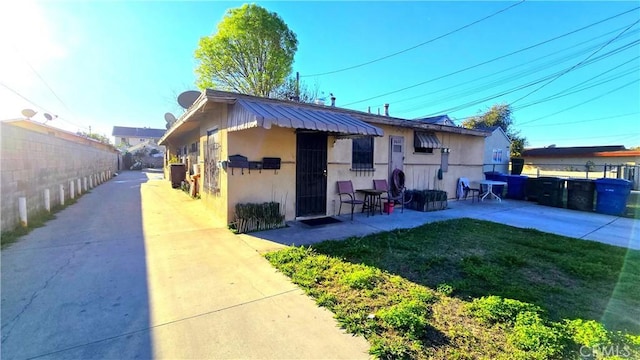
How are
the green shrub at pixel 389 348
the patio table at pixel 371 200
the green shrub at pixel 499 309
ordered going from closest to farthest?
the green shrub at pixel 389 348 < the green shrub at pixel 499 309 < the patio table at pixel 371 200

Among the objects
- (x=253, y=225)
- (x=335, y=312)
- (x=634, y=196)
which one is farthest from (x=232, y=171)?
(x=634, y=196)

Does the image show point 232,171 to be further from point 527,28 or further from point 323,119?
point 527,28

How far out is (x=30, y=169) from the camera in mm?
6070

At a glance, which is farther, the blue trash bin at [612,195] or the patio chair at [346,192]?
the blue trash bin at [612,195]

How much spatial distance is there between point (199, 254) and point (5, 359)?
7.89ft

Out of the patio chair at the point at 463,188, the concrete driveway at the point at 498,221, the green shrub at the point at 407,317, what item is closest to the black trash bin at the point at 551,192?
the concrete driveway at the point at 498,221

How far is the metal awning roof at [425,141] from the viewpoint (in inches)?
362

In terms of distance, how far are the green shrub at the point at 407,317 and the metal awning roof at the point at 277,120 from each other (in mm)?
3187

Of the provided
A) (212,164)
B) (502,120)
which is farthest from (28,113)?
(502,120)

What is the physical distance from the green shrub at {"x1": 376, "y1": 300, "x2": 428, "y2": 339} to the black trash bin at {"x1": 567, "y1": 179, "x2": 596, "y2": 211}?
9.83 meters

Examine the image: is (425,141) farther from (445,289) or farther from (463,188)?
(445,289)

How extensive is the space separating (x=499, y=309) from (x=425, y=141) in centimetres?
725

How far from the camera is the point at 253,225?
5.80 meters

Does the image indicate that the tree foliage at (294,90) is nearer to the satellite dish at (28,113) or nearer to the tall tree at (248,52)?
the tall tree at (248,52)
